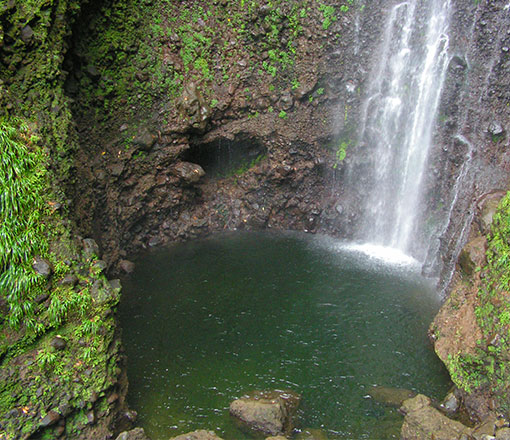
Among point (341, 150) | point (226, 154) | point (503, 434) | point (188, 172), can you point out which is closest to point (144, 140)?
point (188, 172)

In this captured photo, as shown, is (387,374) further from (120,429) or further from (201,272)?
(201,272)

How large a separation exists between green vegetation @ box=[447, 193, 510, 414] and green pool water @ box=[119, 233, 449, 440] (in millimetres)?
999

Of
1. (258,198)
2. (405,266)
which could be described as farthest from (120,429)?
(258,198)

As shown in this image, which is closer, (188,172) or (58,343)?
(58,343)

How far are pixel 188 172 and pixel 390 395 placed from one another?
12013 millimetres

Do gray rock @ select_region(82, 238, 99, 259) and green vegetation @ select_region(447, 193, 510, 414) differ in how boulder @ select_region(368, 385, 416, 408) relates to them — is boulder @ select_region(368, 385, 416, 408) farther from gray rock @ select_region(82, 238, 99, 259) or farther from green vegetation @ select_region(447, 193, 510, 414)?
gray rock @ select_region(82, 238, 99, 259)

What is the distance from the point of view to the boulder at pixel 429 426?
7977 millimetres

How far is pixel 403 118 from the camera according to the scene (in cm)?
1744

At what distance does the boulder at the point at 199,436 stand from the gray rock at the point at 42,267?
4.15 m

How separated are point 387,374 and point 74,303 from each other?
24.5 ft

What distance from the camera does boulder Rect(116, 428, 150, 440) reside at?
26.1 feet

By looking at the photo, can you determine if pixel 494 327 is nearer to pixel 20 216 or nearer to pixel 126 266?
pixel 20 216

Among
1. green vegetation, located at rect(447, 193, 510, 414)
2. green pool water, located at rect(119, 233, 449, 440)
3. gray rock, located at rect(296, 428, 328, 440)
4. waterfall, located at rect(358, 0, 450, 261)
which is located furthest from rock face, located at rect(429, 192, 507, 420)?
waterfall, located at rect(358, 0, 450, 261)

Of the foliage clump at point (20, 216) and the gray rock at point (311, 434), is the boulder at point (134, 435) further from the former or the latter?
the gray rock at point (311, 434)
